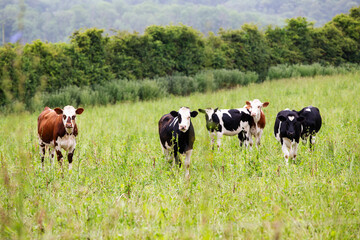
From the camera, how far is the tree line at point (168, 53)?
1534 centimetres

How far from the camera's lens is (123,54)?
19.1m

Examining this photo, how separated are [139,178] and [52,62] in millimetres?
12985

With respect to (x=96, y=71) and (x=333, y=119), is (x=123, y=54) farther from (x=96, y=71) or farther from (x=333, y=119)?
(x=333, y=119)

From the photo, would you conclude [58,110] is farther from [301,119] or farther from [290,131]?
[301,119]

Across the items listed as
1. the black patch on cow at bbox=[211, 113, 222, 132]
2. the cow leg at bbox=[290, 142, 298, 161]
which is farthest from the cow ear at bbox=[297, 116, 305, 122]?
the black patch on cow at bbox=[211, 113, 222, 132]

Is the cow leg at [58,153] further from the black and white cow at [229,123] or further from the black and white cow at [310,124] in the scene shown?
the black and white cow at [310,124]

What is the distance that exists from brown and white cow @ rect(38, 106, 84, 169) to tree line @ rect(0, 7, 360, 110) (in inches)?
230

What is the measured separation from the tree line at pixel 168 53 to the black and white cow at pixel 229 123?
759 cm

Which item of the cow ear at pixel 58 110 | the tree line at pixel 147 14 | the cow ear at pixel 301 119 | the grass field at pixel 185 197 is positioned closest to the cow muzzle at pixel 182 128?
the grass field at pixel 185 197

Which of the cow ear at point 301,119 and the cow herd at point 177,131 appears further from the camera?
the cow ear at point 301,119

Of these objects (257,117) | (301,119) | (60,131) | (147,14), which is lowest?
(257,117)

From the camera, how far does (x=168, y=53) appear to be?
21.1 metres

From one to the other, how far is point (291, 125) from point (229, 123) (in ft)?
6.15

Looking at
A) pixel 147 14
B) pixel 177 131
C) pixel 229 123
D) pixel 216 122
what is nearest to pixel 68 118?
pixel 177 131
